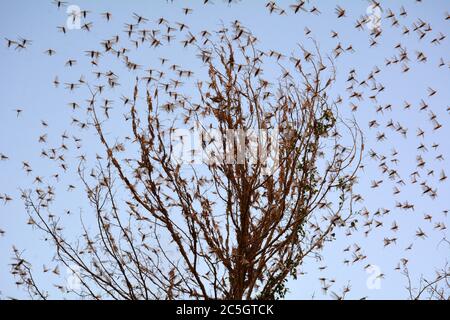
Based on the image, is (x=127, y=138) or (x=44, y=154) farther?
(x=44, y=154)

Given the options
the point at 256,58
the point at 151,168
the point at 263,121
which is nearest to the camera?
the point at 151,168

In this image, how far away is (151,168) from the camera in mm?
5141

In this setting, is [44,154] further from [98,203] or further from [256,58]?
[256,58]

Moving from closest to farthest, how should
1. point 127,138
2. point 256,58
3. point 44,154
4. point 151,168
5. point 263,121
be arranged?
1. point 151,168
2. point 263,121
3. point 256,58
4. point 127,138
5. point 44,154
